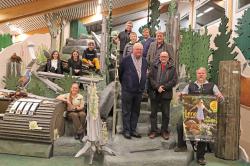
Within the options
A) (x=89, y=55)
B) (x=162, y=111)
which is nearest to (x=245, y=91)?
(x=162, y=111)

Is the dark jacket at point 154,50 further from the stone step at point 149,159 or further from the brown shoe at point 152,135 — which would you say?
the stone step at point 149,159

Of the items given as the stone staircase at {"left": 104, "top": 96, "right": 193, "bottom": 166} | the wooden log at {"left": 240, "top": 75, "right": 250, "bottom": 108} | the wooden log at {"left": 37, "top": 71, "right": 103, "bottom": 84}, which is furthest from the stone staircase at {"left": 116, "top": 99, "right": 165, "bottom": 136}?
the wooden log at {"left": 240, "top": 75, "right": 250, "bottom": 108}

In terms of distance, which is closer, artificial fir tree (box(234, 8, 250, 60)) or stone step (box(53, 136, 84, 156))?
stone step (box(53, 136, 84, 156))

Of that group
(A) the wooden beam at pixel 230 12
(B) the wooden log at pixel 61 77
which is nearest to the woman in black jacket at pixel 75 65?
(B) the wooden log at pixel 61 77

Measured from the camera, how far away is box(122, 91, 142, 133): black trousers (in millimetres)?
5168

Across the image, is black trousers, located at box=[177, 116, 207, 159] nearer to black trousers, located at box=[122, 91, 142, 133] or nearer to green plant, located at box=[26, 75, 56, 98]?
black trousers, located at box=[122, 91, 142, 133]

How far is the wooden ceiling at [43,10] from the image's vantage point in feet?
37.5

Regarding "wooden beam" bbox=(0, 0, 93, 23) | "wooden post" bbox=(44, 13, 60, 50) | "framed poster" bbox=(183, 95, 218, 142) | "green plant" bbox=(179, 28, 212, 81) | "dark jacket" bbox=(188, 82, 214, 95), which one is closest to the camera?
"framed poster" bbox=(183, 95, 218, 142)

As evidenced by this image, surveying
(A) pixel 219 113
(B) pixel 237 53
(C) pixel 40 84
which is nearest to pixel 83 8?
(C) pixel 40 84

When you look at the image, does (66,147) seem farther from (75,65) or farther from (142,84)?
(75,65)

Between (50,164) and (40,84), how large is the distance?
2.83 meters

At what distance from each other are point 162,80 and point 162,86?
0.43ft

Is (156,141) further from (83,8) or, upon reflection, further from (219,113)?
(83,8)

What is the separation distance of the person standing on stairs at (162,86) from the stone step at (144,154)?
5.8 inches
